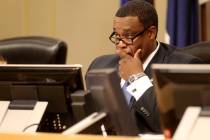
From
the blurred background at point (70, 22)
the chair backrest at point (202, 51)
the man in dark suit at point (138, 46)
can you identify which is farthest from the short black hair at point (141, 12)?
the blurred background at point (70, 22)

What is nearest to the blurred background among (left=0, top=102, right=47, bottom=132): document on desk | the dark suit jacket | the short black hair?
the short black hair

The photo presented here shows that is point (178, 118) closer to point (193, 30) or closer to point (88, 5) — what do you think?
point (193, 30)

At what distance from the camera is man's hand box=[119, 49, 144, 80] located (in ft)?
7.79

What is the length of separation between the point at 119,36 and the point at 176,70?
106cm

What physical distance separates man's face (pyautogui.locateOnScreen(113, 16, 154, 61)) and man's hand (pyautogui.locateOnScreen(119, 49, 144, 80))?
0.03 m

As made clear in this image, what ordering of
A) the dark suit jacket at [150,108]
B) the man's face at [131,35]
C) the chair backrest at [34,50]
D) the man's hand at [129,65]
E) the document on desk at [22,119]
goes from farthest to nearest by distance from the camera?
the chair backrest at [34,50] < the man's face at [131,35] < the man's hand at [129,65] < the dark suit jacket at [150,108] < the document on desk at [22,119]

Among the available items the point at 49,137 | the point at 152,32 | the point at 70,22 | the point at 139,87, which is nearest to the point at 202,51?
the point at 152,32

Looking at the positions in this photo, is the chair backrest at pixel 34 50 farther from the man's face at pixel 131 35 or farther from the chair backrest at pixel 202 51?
the chair backrest at pixel 202 51

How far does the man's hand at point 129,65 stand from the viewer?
2.37m

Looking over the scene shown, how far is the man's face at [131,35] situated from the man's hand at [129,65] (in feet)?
0.08

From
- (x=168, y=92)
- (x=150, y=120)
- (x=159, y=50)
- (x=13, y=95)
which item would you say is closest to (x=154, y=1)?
(x=159, y=50)

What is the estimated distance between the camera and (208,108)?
1.42 metres

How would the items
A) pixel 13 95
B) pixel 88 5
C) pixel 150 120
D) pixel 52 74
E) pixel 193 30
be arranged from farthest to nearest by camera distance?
pixel 88 5, pixel 193 30, pixel 150 120, pixel 13 95, pixel 52 74

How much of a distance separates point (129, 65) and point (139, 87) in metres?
0.18
